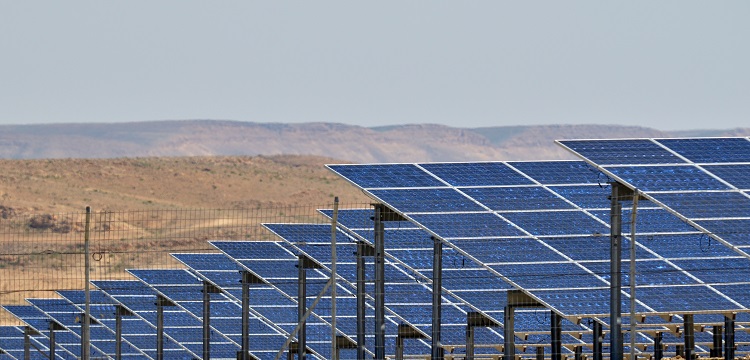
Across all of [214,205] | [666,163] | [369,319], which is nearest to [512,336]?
[666,163]

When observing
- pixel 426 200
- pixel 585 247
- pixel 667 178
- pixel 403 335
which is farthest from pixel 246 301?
pixel 667 178

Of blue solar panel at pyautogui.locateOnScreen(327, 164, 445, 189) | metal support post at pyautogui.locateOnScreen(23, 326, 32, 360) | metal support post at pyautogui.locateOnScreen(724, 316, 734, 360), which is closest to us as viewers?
blue solar panel at pyautogui.locateOnScreen(327, 164, 445, 189)

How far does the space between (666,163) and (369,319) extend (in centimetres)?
1447

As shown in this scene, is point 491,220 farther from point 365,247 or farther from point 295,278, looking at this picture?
point 295,278

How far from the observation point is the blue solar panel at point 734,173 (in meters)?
30.4

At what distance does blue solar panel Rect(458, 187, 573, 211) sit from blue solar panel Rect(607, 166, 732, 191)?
2715 millimetres

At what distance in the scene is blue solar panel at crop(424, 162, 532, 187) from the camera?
33.0m

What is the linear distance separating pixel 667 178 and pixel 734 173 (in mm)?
1706

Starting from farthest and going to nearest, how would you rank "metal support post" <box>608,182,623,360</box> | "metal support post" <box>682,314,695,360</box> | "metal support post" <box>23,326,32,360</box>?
"metal support post" <box>23,326,32,360</box>, "metal support post" <box>682,314,695,360</box>, "metal support post" <box>608,182,623,360</box>

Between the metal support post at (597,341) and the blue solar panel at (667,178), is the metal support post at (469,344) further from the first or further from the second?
the blue solar panel at (667,178)

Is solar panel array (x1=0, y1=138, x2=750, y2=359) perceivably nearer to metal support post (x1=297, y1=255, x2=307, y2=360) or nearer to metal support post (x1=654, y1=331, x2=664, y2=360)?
metal support post (x1=297, y1=255, x2=307, y2=360)

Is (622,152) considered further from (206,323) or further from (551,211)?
(206,323)

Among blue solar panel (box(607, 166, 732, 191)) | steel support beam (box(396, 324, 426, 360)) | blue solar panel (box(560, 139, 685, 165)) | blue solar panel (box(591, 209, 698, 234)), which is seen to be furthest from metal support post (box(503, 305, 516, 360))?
steel support beam (box(396, 324, 426, 360))

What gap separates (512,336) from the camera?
106 feet
